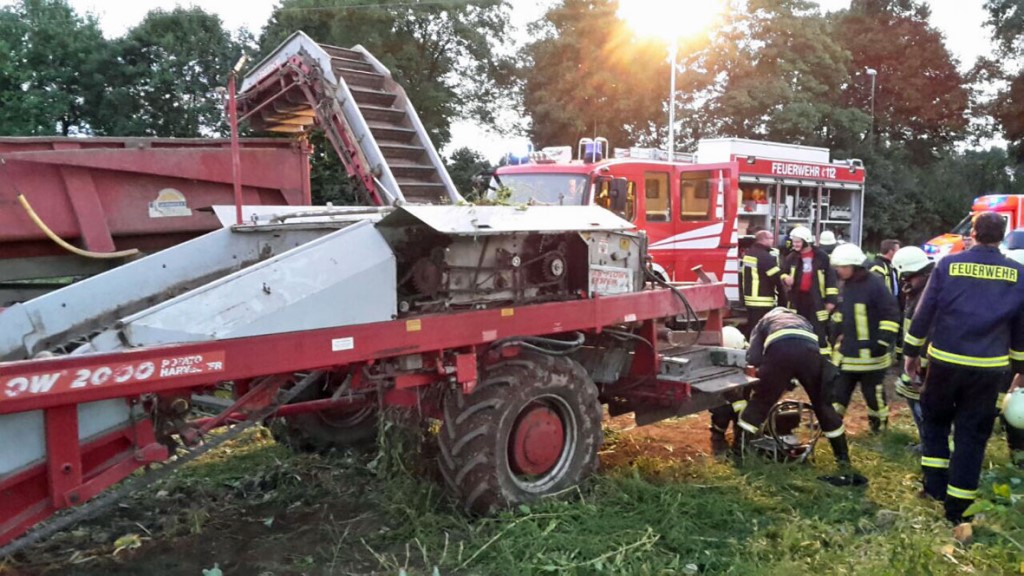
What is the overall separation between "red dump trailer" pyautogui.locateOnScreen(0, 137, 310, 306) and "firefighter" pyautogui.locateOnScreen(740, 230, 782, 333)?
5.26m

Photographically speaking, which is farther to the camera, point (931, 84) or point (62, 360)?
point (931, 84)

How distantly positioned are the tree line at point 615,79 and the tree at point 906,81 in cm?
7

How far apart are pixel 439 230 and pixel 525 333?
3.11ft

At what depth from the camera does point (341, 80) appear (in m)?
7.23

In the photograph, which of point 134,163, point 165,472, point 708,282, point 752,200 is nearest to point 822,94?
point 752,200

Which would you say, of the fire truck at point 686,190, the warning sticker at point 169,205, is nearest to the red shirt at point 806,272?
the fire truck at point 686,190

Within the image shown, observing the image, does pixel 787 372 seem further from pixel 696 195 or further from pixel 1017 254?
pixel 696 195

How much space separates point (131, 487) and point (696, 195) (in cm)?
851

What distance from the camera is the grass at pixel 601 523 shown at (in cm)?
397

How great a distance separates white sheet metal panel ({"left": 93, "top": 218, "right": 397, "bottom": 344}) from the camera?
338 centimetres

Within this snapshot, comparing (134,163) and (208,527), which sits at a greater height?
(134,163)

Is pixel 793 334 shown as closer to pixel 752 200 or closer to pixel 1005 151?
pixel 752 200

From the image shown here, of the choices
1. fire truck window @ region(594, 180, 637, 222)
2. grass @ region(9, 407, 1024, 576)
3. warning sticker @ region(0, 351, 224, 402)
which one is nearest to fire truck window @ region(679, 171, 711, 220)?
fire truck window @ region(594, 180, 637, 222)

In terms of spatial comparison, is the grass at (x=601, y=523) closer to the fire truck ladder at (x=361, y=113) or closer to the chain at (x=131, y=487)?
the chain at (x=131, y=487)
